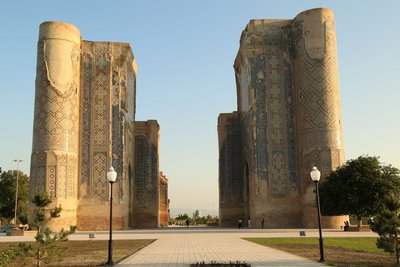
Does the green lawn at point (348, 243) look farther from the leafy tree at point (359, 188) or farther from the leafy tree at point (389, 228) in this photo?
the leafy tree at point (359, 188)

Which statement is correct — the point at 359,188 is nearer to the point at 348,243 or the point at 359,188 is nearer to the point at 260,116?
the point at 260,116

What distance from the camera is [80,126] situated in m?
31.8

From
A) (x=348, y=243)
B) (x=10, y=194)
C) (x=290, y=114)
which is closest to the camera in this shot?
(x=348, y=243)

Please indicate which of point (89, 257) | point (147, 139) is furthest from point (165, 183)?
point (89, 257)

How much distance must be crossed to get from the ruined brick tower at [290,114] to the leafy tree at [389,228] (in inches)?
768

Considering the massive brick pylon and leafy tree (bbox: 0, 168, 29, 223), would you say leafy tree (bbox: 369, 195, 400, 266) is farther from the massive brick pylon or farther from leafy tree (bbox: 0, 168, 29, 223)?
leafy tree (bbox: 0, 168, 29, 223)

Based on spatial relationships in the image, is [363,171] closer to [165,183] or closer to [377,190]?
[377,190]

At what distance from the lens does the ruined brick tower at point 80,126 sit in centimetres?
2980

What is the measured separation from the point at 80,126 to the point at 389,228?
25175 mm

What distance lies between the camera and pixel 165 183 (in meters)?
50.1

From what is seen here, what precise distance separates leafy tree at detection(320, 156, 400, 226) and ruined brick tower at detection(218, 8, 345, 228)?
2.94 metres

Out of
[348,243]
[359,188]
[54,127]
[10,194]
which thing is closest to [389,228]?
[348,243]

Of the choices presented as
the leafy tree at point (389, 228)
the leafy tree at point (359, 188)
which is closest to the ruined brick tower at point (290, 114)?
the leafy tree at point (359, 188)

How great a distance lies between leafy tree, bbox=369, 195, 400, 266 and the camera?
9.72 m
